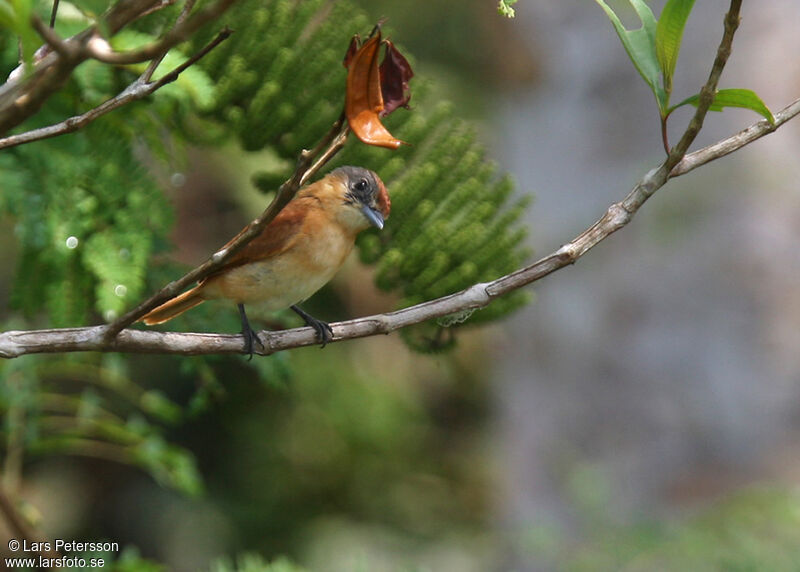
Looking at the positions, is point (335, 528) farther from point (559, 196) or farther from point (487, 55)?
point (487, 55)

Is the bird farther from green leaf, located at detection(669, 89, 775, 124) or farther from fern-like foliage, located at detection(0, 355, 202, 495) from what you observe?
green leaf, located at detection(669, 89, 775, 124)

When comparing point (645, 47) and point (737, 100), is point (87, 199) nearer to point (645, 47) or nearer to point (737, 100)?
point (645, 47)

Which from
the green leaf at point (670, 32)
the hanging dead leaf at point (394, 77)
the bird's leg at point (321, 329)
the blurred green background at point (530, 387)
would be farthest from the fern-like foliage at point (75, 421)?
the green leaf at point (670, 32)

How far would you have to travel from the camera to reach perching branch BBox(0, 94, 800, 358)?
1130 mm

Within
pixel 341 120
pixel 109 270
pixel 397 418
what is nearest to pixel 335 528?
pixel 397 418

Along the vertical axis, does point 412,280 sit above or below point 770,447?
below

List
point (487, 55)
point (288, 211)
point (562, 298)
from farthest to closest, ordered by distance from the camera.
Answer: point (487, 55) → point (562, 298) → point (288, 211)

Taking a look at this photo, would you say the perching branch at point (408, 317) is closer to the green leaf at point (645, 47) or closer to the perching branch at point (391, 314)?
the perching branch at point (391, 314)

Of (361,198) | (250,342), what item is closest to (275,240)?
(361,198)

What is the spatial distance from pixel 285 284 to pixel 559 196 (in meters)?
2.29

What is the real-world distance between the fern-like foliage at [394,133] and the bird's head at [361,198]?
1.1 inches

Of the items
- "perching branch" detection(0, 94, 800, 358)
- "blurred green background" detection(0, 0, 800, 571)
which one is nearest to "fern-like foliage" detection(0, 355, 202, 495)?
"blurred green background" detection(0, 0, 800, 571)

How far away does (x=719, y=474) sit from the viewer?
11.1 ft

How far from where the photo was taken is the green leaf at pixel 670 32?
40.6 inches
